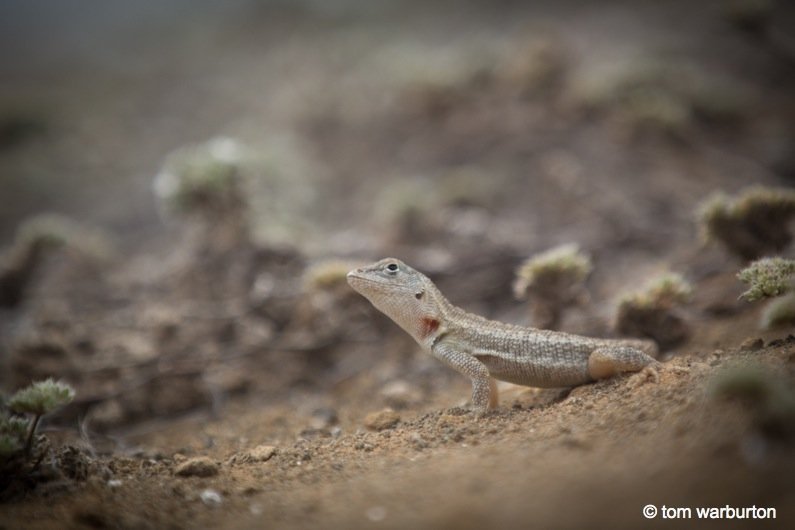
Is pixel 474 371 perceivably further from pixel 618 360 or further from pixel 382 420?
pixel 618 360

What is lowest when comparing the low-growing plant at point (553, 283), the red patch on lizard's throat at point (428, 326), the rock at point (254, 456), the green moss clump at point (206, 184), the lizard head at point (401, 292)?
the rock at point (254, 456)

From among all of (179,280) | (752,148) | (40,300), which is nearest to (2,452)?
(179,280)

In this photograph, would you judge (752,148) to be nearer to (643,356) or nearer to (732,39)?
(732,39)

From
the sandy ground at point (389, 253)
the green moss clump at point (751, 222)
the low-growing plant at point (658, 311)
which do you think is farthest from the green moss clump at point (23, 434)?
the green moss clump at point (751, 222)

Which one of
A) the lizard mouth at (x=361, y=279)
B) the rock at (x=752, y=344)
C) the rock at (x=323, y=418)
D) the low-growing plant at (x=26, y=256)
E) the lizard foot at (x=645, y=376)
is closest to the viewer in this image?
the lizard foot at (x=645, y=376)

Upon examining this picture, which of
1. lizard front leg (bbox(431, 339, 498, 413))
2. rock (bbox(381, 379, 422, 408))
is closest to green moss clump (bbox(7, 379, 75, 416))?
lizard front leg (bbox(431, 339, 498, 413))

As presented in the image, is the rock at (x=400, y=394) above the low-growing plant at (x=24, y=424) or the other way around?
above

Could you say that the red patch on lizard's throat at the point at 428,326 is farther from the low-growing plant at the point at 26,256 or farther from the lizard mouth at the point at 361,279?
the low-growing plant at the point at 26,256
